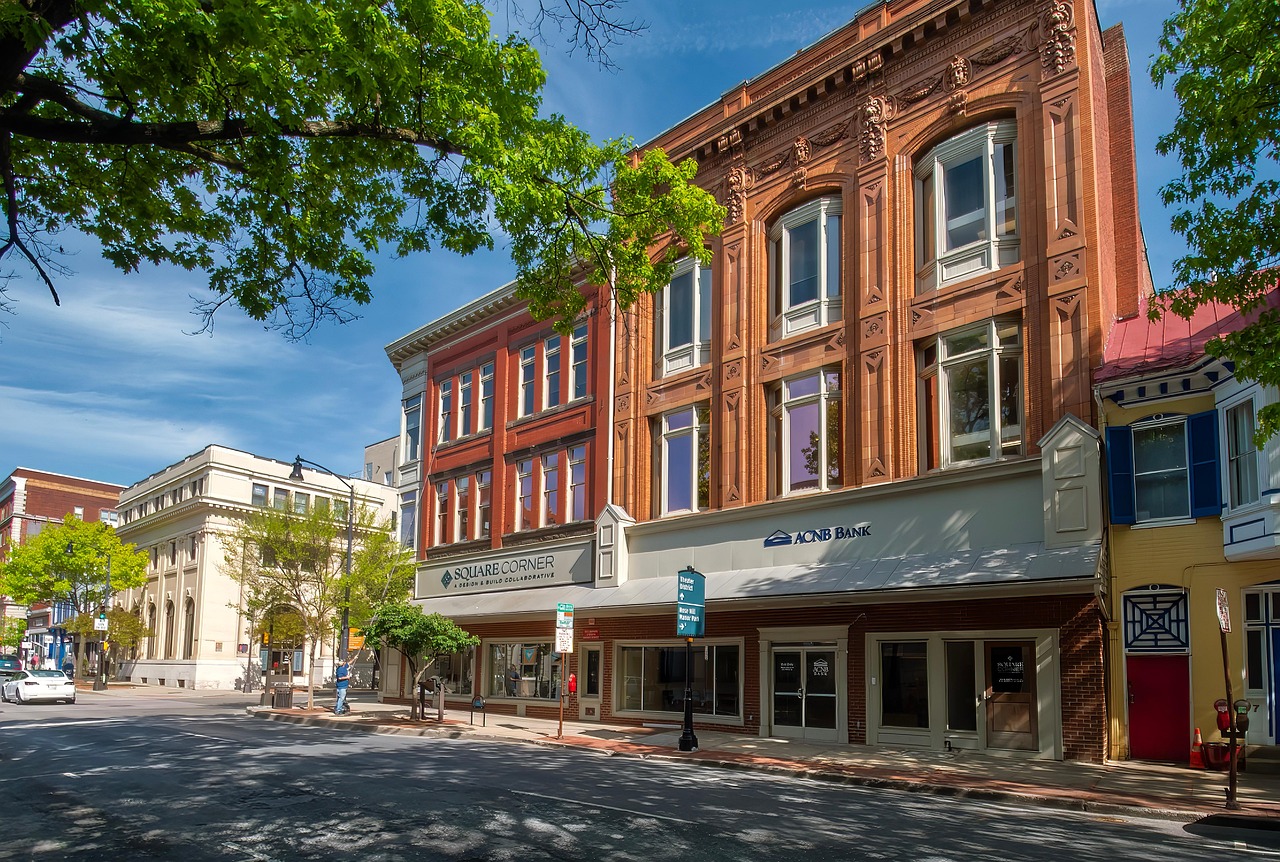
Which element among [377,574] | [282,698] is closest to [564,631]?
[282,698]

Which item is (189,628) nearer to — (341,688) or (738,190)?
(341,688)

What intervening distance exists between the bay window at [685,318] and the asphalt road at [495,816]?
11894 mm

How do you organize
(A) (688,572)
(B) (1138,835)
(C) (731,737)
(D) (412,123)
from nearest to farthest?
1. (D) (412,123)
2. (B) (1138,835)
3. (A) (688,572)
4. (C) (731,737)

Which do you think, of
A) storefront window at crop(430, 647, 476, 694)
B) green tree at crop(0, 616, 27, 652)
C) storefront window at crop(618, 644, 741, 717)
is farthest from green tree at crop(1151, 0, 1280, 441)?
green tree at crop(0, 616, 27, 652)

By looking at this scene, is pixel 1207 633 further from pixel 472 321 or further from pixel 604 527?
pixel 472 321

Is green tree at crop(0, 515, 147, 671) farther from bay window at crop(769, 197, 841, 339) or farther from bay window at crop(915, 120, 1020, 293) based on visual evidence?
bay window at crop(915, 120, 1020, 293)

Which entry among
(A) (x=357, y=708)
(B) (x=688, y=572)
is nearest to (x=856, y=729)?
(B) (x=688, y=572)

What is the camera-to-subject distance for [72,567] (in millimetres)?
57938

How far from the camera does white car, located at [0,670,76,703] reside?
120ft

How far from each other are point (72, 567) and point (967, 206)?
185 ft

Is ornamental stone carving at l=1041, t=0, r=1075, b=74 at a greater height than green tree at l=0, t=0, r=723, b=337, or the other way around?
ornamental stone carving at l=1041, t=0, r=1075, b=74

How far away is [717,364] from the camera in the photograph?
25203 millimetres

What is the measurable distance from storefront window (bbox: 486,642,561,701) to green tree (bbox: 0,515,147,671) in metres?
38.2

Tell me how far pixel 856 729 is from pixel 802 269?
1089 cm
